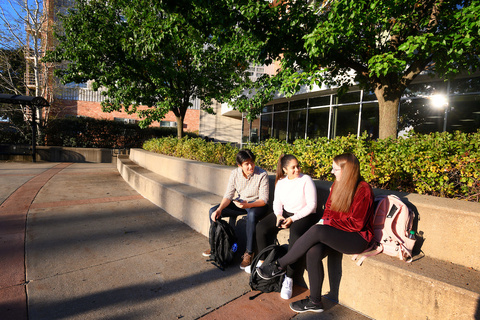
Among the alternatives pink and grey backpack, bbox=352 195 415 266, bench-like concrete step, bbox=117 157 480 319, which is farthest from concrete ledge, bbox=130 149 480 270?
pink and grey backpack, bbox=352 195 415 266

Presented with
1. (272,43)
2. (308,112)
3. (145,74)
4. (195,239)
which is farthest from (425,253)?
(308,112)

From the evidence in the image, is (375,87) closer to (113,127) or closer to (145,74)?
(145,74)

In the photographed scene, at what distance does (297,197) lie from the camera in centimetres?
296

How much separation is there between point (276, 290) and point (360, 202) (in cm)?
127

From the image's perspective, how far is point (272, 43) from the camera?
4.84 metres

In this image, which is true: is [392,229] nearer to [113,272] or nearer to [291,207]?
[291,207]

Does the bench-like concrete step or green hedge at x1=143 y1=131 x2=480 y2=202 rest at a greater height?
green hedge at x1=143 y1=131 x2=480 y2=202

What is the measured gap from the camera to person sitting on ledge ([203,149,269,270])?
3.23m

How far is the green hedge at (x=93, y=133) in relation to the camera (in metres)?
15.6

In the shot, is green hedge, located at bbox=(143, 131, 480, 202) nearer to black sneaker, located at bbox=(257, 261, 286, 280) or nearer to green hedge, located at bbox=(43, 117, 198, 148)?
black sneaker, located at bbox=(257, 261, 286, 280)

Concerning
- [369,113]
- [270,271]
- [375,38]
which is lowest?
[270,271]

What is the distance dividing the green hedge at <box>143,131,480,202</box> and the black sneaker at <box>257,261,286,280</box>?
5.69 feet

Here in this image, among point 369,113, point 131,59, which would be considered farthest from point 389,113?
point 131,59

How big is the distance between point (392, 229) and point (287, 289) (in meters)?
1.18
